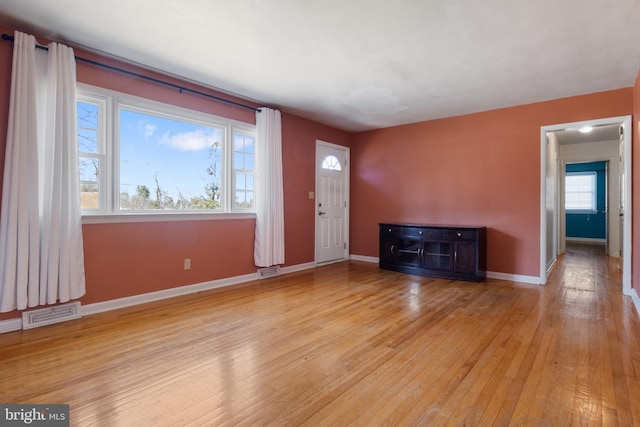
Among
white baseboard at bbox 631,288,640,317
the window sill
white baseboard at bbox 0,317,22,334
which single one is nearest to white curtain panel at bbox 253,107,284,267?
the window sill

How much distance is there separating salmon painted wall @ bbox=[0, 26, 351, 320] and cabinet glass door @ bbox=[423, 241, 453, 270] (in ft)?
6.49

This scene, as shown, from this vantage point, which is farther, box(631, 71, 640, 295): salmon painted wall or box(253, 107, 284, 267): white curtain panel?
box(253, 107, 284, 267): white curtain panel

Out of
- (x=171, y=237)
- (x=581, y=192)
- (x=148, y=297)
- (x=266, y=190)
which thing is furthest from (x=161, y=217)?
(x=581, y=192)

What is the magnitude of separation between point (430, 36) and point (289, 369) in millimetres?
2838

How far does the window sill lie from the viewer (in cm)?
316

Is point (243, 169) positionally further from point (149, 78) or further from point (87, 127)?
point (87, 127)

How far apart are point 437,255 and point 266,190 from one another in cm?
273

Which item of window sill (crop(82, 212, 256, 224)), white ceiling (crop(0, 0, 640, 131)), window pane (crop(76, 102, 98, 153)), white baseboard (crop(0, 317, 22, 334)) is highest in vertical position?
white ceiling (crop(0, 0, 640, 131))

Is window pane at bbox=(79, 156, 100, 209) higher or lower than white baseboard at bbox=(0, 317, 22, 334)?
higher

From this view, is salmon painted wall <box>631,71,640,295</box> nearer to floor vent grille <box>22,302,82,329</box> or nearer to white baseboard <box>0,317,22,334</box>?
floor vent grille <box>22,302,82,329</box>

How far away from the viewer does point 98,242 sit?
3168 millimetres

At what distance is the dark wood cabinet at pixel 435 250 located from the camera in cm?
456

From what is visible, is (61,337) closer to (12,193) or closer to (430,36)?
(12,193)

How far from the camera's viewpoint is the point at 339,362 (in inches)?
86.8
